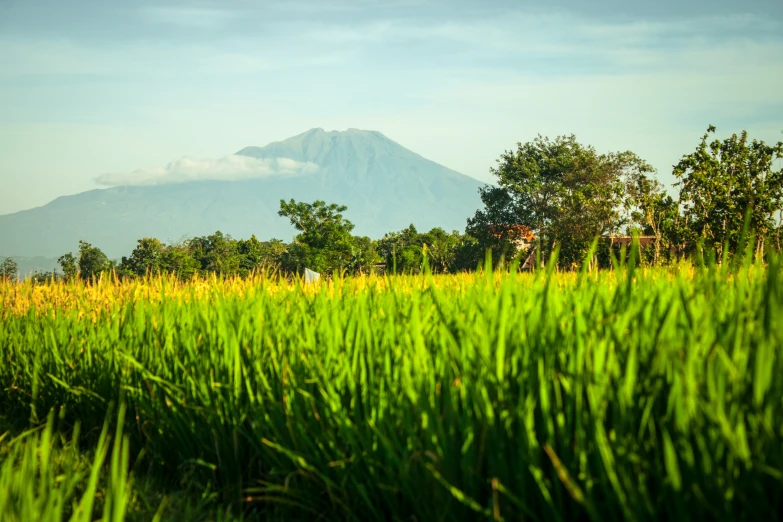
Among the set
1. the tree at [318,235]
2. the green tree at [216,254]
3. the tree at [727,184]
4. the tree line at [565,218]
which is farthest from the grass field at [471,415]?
the green tree at [216,254]

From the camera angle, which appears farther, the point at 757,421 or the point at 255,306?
the point at 255,306

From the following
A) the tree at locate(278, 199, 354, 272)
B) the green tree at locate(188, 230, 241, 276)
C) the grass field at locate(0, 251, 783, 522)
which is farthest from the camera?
the green tree at locate(188, 230, 241, 276)

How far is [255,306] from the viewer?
13.3ft

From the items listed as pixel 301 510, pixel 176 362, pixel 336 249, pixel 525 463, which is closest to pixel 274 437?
pixel 301 510

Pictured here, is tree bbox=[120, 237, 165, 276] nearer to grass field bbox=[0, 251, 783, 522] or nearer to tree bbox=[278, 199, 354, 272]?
tree bbox=[278, 199, 354, 272]

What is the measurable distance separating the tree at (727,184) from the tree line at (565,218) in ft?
0.16

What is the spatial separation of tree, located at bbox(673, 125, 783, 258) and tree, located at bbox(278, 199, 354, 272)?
35.4 meters

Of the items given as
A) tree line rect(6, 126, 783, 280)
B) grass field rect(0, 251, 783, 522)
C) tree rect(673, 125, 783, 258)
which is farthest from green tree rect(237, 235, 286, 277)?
grass field rect(0, 251, 783, 522)

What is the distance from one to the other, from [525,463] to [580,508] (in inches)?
7.5

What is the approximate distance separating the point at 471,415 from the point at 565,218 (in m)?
45.3

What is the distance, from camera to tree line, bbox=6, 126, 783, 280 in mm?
30094

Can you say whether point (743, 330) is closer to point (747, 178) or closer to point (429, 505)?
point (429, 505)

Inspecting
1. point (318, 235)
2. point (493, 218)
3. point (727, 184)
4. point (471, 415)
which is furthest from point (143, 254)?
point (471, 415)

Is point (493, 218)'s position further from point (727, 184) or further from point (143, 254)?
point (143, 254)
